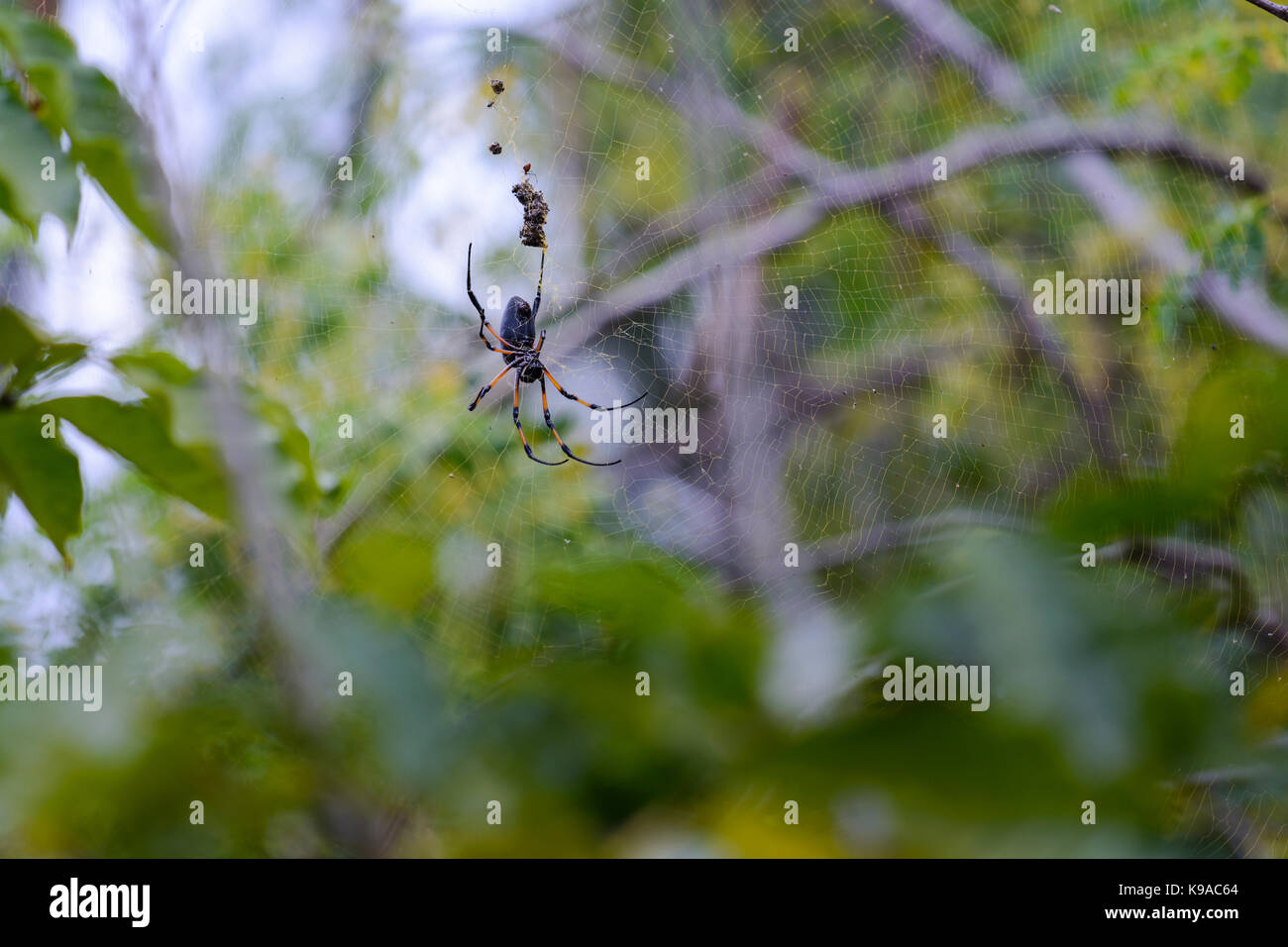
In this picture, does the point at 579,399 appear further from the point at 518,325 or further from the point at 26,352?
the point at 26,352

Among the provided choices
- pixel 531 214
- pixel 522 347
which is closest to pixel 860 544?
pixel 522 347

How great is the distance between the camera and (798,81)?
142 centimetres

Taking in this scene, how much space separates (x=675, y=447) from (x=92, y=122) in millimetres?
953

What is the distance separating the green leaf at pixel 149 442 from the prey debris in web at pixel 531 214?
18.8 inches

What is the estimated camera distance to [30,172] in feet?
1.58

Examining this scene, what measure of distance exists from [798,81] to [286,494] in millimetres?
1138

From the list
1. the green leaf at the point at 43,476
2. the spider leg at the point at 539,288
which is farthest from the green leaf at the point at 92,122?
the spider leg at the point at 539,288

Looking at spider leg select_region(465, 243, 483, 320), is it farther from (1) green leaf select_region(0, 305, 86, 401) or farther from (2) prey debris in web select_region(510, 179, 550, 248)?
(1) green leaf select_region(0, 305, 86, 401)

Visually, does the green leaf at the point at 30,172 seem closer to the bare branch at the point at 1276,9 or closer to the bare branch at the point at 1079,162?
the bare branch at the point at 1276,9

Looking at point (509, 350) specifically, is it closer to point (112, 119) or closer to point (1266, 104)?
point (112, 119)

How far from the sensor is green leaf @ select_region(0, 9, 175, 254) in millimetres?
509

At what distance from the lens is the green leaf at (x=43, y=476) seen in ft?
1.64

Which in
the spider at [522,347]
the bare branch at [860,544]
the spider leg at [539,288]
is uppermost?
the spider leg at [539,288]

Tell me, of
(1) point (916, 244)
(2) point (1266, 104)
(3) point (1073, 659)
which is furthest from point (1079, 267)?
(3) point (1073, 659)
